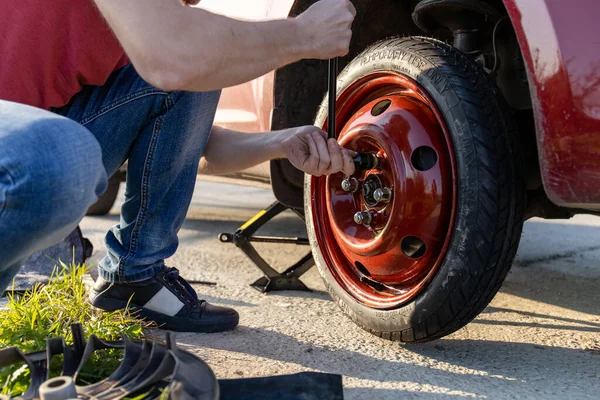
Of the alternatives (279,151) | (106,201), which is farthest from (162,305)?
(106,201)

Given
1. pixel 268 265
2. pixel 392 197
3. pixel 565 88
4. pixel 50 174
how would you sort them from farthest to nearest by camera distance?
pixel 268 265
pixel 392 197
pixel 565 88
pixel 50 174

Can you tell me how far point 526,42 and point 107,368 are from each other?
113 cm

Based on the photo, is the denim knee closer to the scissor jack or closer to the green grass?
the green grass

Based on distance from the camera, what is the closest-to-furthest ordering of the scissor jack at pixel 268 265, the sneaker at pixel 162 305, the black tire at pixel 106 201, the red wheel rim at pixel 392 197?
1. the red wheel rim at pixel 392 197
2. the sneaker at pixel 162 305
3. the scissor jack at pixel 268 265
4. the black tire at pixel 106 201

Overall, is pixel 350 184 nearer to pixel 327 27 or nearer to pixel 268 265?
pixel 327 27

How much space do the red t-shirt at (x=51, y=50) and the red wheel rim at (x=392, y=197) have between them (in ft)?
2.31

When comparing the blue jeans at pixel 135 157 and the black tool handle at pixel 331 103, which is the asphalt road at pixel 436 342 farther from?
the black tool handle at pixel 331 103

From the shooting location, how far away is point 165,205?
211 cm

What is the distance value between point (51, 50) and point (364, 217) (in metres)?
0.91

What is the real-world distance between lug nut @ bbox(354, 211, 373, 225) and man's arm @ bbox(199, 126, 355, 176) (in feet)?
0.43

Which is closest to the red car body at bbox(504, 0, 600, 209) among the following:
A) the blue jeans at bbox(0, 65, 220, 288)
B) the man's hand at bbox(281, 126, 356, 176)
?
the man's hand at bbox(281, 126, 356, 176)

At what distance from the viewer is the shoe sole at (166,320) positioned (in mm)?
2088

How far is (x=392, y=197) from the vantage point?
1923mm

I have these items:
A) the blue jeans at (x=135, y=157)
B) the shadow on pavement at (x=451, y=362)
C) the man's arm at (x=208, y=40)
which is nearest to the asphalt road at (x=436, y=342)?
the shadow on pavement at (x=451, y=362)
